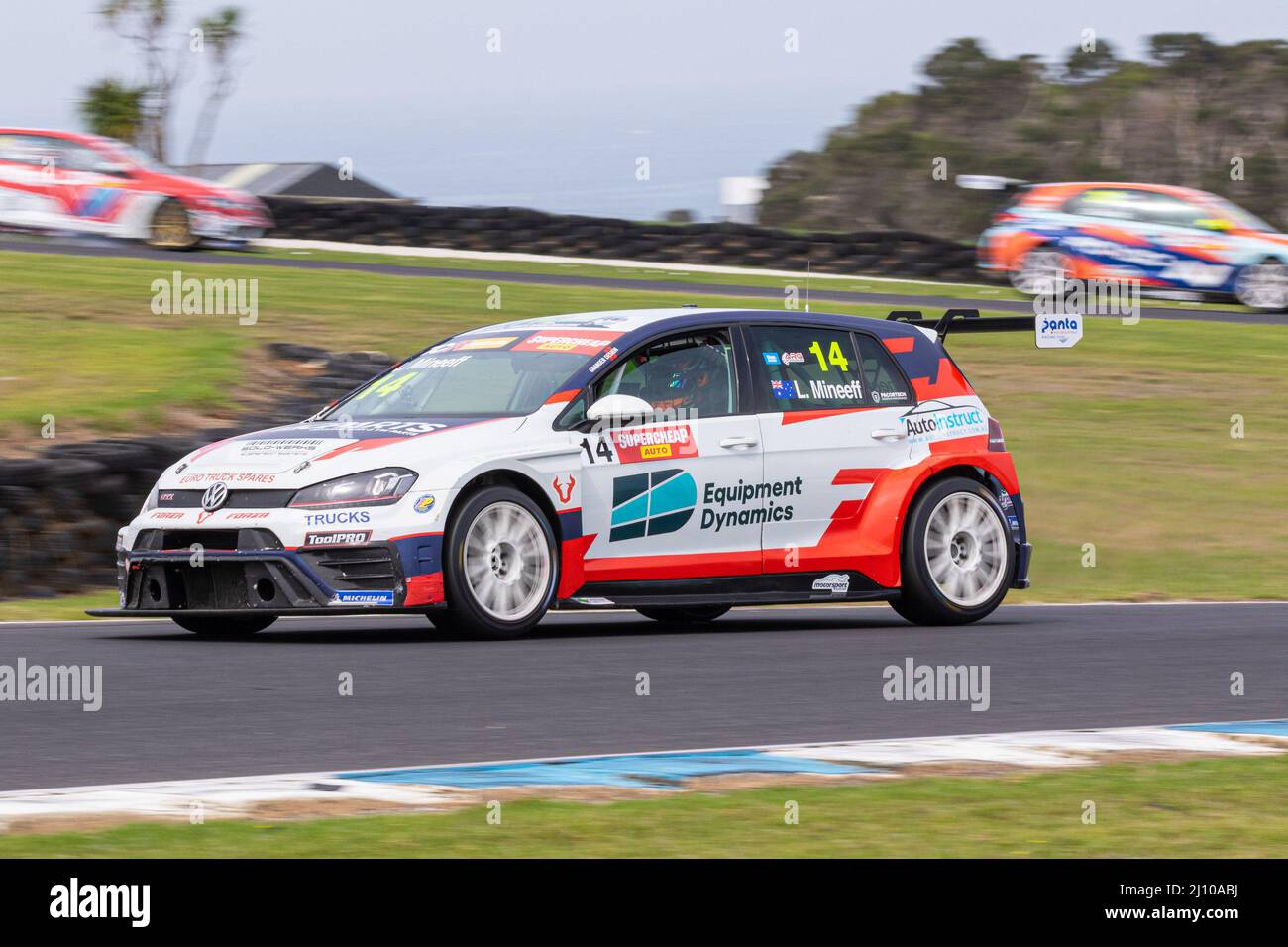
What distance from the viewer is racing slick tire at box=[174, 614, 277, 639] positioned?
10.9 m

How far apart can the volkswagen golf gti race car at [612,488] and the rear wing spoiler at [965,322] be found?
36 millimetres

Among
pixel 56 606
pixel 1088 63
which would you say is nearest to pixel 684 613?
pixel 56 606

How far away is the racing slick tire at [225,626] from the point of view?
10.9 meters

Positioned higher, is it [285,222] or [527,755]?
[285,222]

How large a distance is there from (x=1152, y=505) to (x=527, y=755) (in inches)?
464

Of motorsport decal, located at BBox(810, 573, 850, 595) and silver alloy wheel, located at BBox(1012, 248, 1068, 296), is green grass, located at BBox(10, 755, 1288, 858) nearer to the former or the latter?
motorsport decal, located at BBox(810, 573, 850, 595)

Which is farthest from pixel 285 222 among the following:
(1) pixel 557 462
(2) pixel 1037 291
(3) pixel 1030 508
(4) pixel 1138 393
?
(1) pixel 557 462
